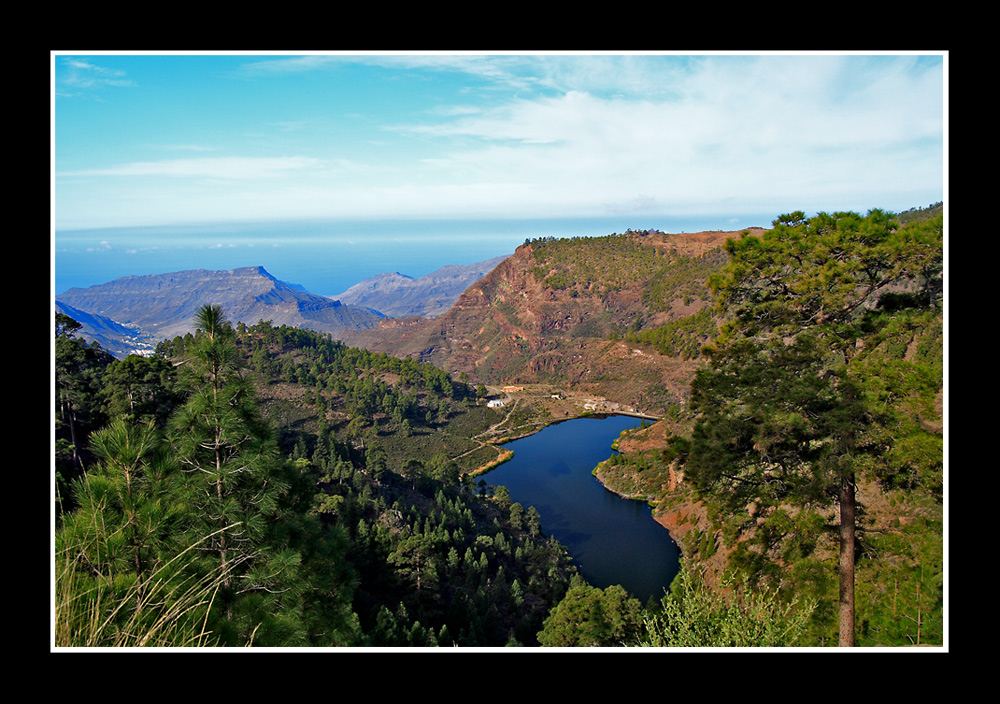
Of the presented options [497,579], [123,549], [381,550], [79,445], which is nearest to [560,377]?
[497,579]

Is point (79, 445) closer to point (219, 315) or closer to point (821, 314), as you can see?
point (219, 315)

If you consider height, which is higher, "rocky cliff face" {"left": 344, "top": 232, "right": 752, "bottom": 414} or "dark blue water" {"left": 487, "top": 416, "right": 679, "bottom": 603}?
"rocky cliff face" {"left": 344, "top": 232, "right": 752, "bottom": 414}

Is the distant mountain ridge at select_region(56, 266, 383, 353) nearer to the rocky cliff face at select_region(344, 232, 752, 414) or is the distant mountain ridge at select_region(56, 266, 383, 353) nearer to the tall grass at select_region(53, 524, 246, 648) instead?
the rocky cliff face at select_region(344, 232, 752, 414)

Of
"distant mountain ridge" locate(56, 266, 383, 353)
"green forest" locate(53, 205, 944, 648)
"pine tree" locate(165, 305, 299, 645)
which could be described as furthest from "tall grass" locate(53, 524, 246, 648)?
"distant mountain ridge" locate(56, 266, 383, 353)

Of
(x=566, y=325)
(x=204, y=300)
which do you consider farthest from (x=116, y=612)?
(x=204, y=300)

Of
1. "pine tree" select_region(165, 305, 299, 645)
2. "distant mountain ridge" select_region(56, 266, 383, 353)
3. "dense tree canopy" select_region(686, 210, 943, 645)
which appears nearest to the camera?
"pine tree" select_region(165, 305, 299, 645)

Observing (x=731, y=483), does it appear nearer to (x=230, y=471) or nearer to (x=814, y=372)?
(x=814, y=372)
